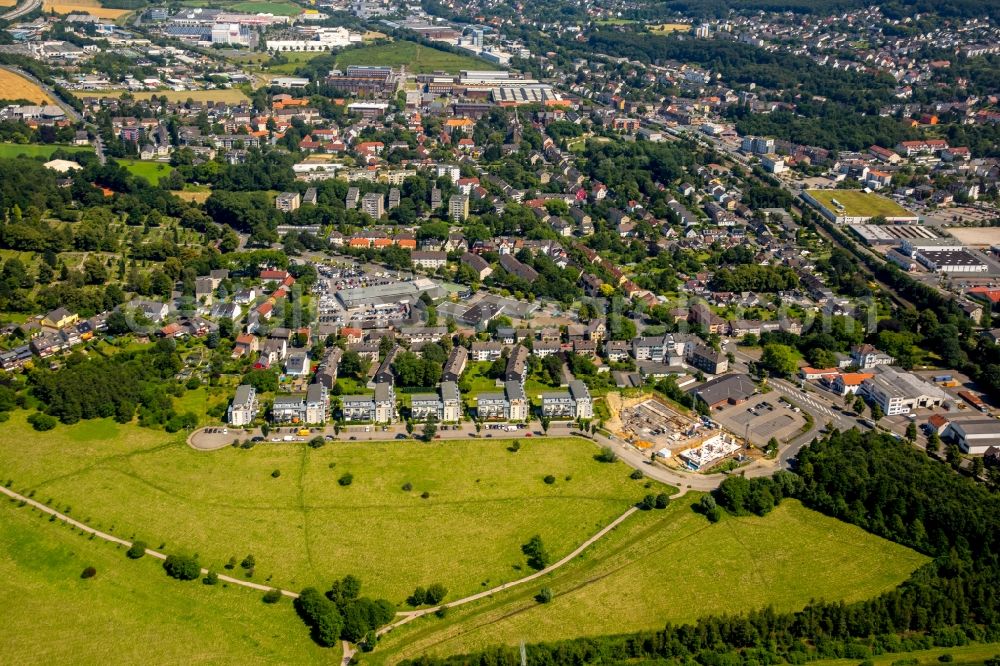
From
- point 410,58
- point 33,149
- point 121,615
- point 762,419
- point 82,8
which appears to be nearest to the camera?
point 121,615

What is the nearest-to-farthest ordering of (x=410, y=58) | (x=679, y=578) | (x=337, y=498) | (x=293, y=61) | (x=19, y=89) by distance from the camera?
(x=679, y=578), (x=337, y=498), (x=19, y=89), (x=293, y=61), (x=410, y=58)

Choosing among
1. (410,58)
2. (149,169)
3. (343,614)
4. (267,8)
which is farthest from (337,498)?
(267,8)

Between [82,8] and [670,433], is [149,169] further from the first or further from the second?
[82,8]

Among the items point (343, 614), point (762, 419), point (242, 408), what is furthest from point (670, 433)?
point (242, 408)

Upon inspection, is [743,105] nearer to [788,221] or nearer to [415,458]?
[788,221]

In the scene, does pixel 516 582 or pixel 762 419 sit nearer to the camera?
pixel 516 582

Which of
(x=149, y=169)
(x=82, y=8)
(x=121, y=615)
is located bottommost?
(x=149, y=169)

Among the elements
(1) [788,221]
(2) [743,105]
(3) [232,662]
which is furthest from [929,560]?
(2) [743,105]

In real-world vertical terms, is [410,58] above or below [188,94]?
above

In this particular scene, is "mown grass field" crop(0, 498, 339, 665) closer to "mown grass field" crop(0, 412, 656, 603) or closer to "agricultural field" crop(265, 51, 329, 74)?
"mown grass field" crop(0, 412, 656, 603)
